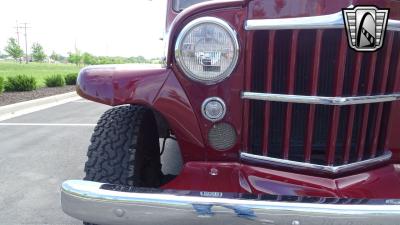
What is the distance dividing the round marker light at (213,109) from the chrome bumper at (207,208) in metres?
0.39

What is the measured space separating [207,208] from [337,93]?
748 mm

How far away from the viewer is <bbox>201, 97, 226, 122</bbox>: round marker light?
5.80ft

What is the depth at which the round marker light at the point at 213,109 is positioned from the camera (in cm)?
177

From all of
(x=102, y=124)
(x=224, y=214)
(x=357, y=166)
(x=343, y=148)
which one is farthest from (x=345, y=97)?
(x=102, y=124)

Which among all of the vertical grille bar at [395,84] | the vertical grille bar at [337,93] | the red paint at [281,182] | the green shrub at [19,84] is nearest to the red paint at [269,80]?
the red paint at [281,182]

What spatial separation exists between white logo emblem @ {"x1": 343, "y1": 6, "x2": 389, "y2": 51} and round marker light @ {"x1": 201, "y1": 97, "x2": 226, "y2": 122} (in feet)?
2.06

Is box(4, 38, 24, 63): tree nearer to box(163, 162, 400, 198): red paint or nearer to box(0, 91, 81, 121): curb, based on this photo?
box(0, 91, 81, 121): curb

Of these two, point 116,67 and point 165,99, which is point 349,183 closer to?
point 165,99

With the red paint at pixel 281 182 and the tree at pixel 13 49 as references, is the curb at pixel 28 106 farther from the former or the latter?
the tree at pixel 13 49

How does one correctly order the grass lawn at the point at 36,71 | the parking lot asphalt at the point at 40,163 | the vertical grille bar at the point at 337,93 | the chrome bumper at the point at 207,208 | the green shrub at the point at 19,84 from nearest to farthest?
the chrome bumper at the point at 207,208 → the vertical grille bar at the point at 337,93 → the parking lot asphalt at the point at 40,163 → the green shrub at the point at 19,84 → the grass lawn at the point at 36,71

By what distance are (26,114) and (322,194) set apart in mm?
8203

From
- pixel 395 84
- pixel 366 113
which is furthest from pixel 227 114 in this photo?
pixel 395 84

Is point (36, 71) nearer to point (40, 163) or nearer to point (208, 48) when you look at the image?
point (40, 163)

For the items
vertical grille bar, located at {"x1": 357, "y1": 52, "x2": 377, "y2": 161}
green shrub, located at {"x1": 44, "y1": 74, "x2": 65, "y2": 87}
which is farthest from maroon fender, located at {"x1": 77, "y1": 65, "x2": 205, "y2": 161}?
green shrub, located at {"x1": 44, "y1": 74, "x2": 65, "y2": 87}
